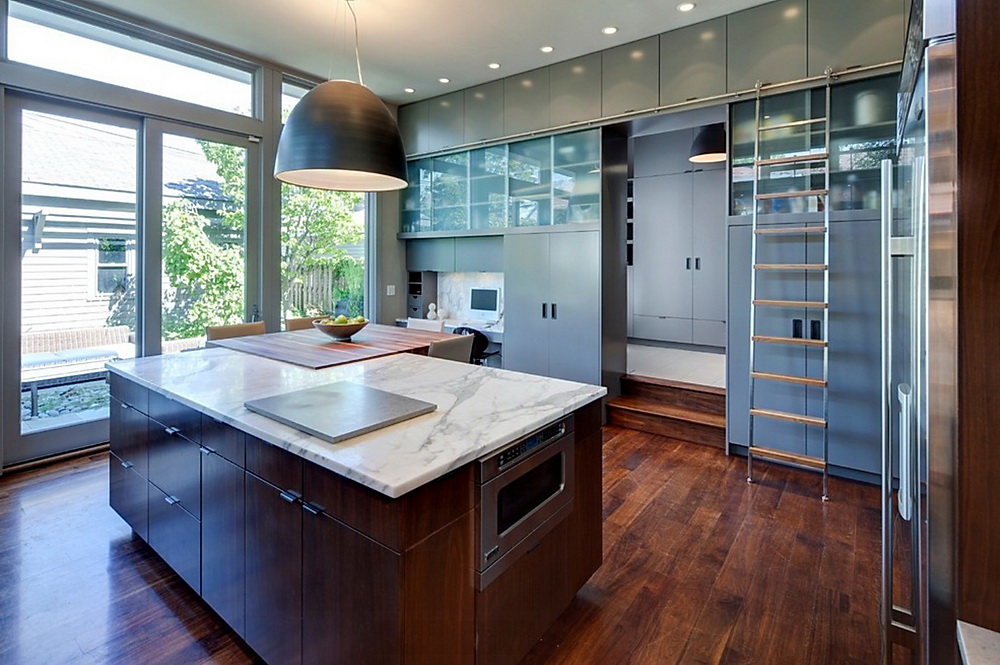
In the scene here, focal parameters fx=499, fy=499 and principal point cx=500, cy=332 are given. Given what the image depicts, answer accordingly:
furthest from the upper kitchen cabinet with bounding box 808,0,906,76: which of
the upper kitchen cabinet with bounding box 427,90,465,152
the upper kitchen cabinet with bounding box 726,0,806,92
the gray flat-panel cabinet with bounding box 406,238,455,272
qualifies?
the gray flat-panel cabinet with bounding box 406,238,455,272

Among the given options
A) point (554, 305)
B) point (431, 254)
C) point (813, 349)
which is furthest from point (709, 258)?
point (431, 254)

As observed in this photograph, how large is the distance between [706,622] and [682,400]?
2.59m

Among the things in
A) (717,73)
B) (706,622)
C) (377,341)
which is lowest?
(706,622)

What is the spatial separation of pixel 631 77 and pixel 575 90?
0.54 meters

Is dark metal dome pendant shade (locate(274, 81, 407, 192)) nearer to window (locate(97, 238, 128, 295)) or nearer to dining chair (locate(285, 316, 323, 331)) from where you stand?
dining chair (locate(285, 316, 323, 331))

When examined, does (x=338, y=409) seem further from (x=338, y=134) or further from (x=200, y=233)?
(x=200, y=233)

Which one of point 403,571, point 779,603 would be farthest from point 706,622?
point 403,571

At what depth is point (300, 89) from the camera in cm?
505

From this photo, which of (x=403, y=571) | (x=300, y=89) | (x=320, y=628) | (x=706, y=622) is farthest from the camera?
(x=300, y=89)

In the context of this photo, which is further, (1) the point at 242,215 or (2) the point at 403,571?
(1) the point at 242,215

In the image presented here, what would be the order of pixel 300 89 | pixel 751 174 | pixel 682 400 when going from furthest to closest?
pixel 300 89 < pixel 682 400 < pixel 751 174

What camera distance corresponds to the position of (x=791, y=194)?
3.39 metres

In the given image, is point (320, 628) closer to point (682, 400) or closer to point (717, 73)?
point (682, 400)

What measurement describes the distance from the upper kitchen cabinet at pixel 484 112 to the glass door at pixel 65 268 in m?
2.96
